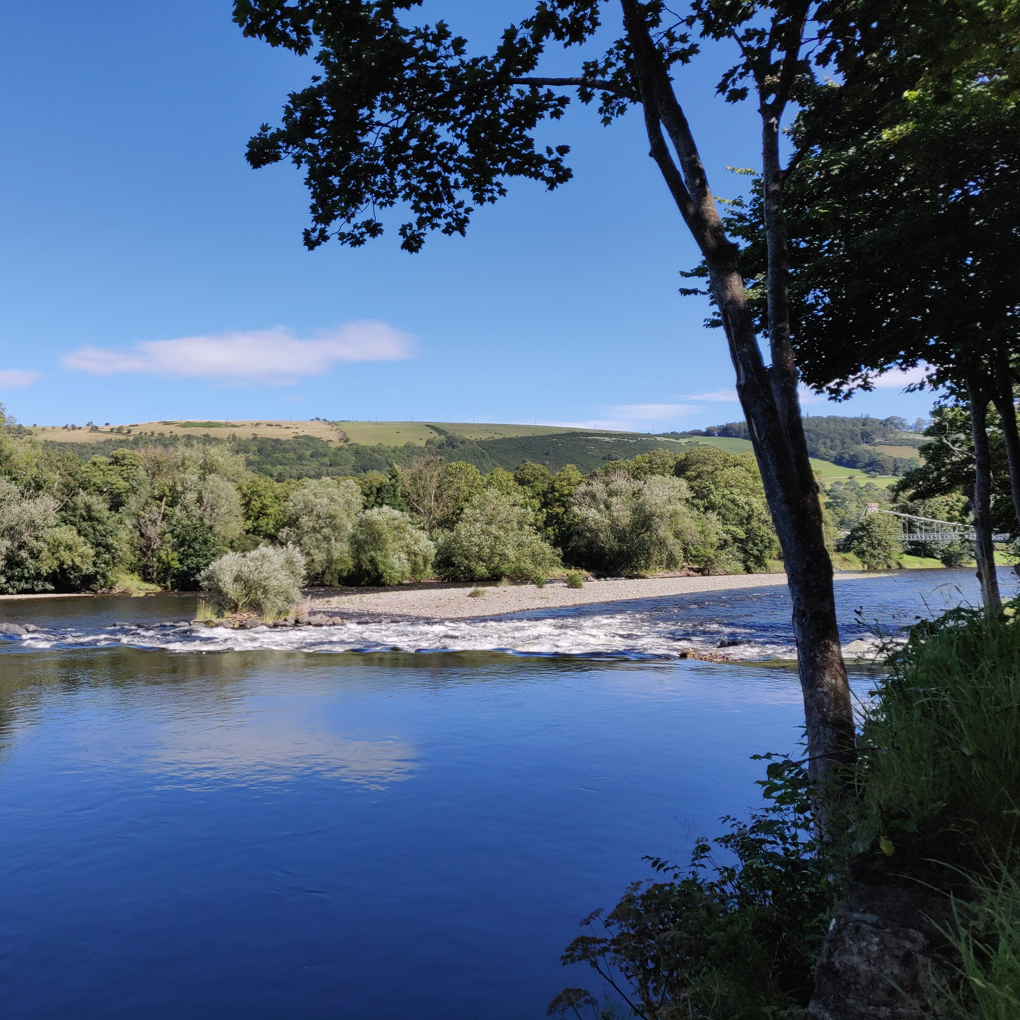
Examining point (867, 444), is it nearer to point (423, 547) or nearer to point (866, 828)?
point (423, 547)

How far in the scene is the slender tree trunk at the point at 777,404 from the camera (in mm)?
4055

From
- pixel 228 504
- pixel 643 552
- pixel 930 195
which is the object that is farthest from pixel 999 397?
pixel 228 504

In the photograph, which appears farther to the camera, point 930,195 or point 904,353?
point 904,353

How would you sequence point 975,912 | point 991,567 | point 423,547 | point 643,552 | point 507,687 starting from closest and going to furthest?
point 975,912 < point 991,567 < point 507,687 < point 423,547 < point 643,552

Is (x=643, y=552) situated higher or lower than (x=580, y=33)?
lower

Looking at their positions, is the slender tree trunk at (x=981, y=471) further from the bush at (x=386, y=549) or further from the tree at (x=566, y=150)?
the bush at (x=386, y=549)

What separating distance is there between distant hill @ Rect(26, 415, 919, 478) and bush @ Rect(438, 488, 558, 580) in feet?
130

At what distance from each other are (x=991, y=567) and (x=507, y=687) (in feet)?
26.5

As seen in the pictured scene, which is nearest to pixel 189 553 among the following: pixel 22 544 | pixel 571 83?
pixel 22 544

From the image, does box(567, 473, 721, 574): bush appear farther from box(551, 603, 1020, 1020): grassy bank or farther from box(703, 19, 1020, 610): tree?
box(551, 603, 1020, 1020): grassy bank

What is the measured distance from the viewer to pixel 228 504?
47.5 meters

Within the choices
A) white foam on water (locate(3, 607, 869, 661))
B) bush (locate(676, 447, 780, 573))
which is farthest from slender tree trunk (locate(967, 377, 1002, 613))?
bush (locate(676, 447, 780, 573))

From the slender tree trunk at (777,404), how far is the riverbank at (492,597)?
23844 mm

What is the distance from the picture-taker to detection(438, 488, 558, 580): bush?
43062 mm
